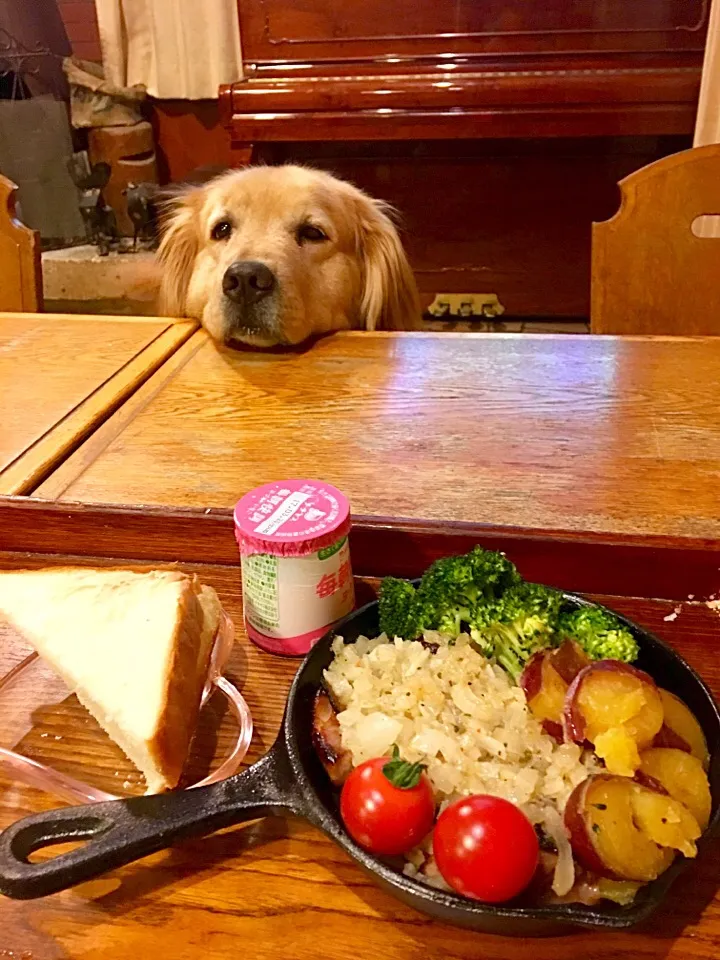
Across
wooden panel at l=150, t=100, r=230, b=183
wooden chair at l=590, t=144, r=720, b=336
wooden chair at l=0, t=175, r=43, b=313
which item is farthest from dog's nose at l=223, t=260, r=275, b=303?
wooden panel at l=150, t=100, r=230, b=183

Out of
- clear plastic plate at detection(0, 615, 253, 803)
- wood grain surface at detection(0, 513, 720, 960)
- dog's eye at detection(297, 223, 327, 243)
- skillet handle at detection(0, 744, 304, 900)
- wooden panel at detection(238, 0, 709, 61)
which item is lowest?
wood grain surface at detection(0, 513, 720, 960)

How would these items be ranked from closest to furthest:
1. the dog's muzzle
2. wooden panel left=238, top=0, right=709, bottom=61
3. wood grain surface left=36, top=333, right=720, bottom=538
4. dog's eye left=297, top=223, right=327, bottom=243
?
wood grain surface left=36, top=333, right=720, bottom=538
the dog's muzzle
dog's eye left=297, top=223, right=327, bottom=243
wooden panel left=238, top=0, right=709, bottom=61

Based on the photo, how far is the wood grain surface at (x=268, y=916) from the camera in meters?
0.56

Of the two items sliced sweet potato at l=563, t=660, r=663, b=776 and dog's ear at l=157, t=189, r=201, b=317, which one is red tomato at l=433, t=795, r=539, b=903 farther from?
dog's ear at l=157, t=189, r=201, b=317

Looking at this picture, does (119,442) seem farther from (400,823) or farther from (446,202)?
(446,202)

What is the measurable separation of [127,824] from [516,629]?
363 mm

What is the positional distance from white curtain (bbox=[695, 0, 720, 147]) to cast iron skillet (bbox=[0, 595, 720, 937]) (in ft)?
9.10

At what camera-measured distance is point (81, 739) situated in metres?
0.74

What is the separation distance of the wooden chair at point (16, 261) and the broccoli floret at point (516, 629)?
166 centimetres

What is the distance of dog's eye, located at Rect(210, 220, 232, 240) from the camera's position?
1.99m

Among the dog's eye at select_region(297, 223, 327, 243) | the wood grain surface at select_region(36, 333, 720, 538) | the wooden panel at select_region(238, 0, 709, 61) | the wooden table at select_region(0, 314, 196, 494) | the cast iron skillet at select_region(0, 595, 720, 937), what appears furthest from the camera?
the wooden panel at select_region(238, 0, 709, 61)

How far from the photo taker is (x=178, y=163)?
165 inches

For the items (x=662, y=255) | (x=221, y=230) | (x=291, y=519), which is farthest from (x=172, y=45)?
(x=291, y=519)

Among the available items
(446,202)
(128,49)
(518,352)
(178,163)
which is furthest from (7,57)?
(518,352)
